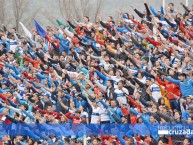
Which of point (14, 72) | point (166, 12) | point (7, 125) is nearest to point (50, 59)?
point (14, 72)

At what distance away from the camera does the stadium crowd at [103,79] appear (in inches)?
950

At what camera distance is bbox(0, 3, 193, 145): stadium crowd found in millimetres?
24141

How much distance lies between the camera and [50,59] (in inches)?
1257

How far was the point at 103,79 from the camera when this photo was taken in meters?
27.8

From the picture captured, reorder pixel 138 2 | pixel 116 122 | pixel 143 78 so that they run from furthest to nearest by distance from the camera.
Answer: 1. pixel 138 2
2. pixel 143 78
3. pixel 116 122

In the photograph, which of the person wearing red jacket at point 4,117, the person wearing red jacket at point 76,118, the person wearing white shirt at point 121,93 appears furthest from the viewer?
the person wearing red jacket at point 4,117

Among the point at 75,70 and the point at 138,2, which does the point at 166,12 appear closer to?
the point at 75,70

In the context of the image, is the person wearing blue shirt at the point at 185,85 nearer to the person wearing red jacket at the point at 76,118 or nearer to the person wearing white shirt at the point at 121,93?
the person wearing white shirt at the point at 121,93

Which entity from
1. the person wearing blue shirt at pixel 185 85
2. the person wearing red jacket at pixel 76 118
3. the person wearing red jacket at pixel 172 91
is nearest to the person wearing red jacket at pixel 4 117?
the person wearing red jacket at pixel 76 118

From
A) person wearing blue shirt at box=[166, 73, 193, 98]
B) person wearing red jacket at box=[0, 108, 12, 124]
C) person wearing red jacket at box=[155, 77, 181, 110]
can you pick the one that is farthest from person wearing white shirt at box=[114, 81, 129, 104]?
person wearing red jacket at box=[0, 108, 12, 124]

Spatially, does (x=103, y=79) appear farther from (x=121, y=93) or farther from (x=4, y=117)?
(x=4, y=117)

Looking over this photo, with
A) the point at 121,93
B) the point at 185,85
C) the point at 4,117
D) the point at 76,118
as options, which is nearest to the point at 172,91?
the point at 185,85

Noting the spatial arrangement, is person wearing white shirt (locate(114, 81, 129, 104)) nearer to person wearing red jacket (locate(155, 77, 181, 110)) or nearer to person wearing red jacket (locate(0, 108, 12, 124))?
person wearing red jacket (locate(155, 77, 181, 110))

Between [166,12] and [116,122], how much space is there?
784 centimetres
